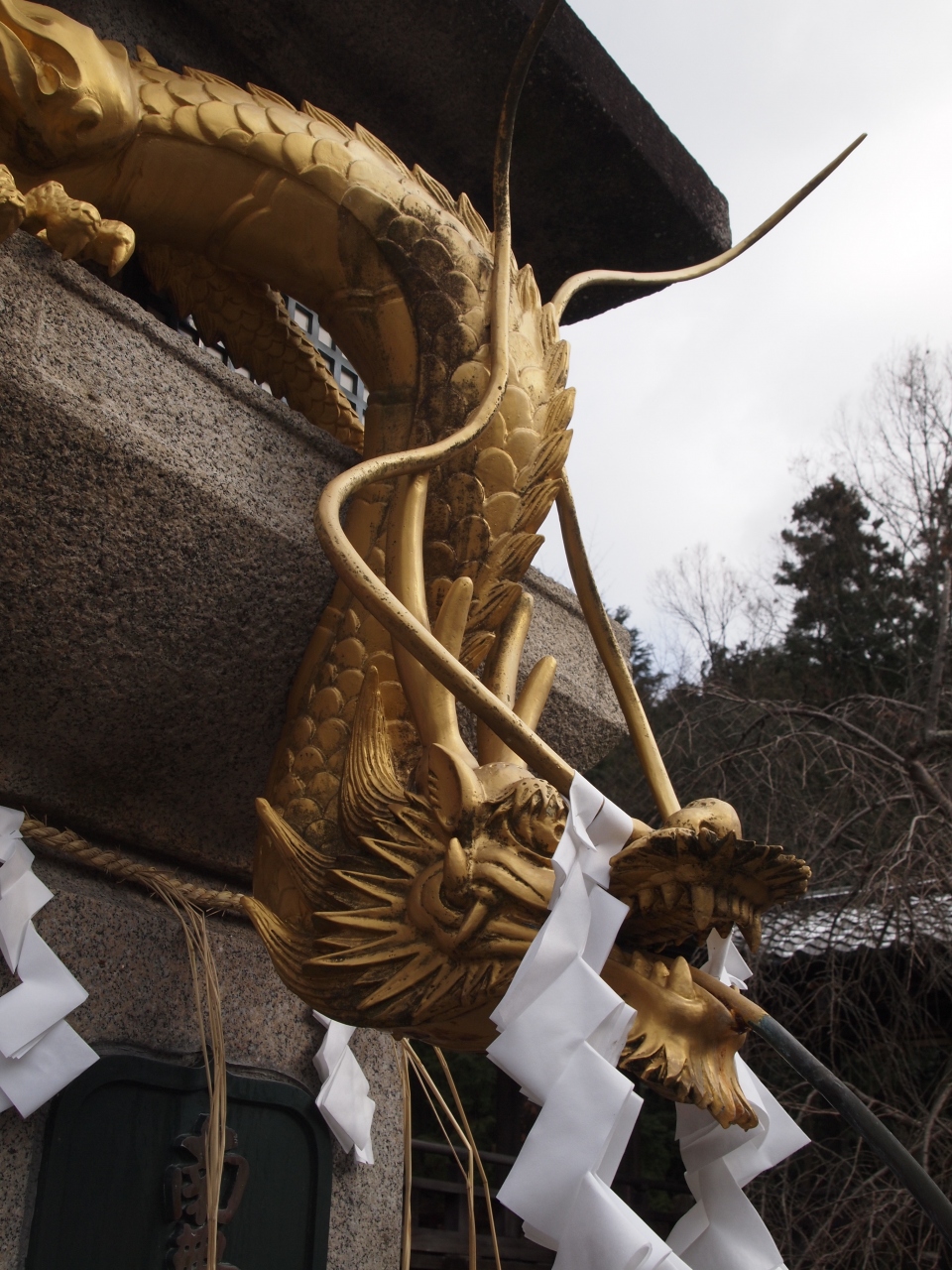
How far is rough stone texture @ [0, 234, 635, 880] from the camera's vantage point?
117cm

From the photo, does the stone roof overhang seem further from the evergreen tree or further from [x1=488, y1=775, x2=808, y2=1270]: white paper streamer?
the evergreen tree

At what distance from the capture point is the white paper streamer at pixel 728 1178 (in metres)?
0.91

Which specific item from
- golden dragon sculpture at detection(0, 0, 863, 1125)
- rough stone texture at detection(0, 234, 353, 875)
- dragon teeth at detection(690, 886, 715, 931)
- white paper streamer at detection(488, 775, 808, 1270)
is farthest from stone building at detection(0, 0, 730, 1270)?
dragon teeth at detection(690, 886, 715, 931)

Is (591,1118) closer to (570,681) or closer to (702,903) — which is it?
(702,903)

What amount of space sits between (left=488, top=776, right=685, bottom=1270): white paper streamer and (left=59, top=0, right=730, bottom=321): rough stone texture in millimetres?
1572

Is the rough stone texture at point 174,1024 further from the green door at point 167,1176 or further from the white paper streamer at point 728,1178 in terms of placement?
the white paper streamer at point 728,1178

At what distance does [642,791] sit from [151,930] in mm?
3702

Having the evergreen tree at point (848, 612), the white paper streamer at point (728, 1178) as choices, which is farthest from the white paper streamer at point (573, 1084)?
the evergreen tree at point (848, 612)

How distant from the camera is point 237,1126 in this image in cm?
143

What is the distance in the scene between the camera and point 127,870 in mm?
1440

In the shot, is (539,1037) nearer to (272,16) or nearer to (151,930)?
(151,930)

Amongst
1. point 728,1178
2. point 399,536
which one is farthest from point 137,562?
point 728,1178

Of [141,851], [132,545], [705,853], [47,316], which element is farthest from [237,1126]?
[47,316]

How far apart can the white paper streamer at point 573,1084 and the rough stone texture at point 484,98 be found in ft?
5.16
